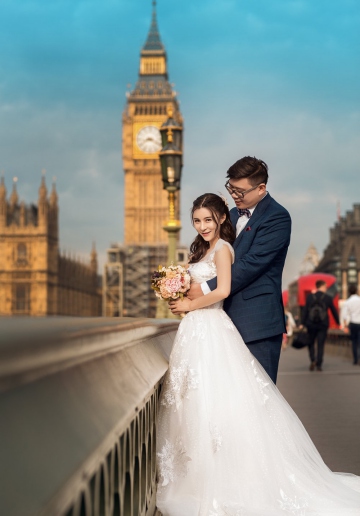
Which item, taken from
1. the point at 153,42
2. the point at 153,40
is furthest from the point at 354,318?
the point at 153,40

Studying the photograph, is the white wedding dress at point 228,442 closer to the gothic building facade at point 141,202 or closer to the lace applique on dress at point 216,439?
the lace applique on dress at point 216,439

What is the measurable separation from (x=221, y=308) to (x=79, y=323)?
1918mm

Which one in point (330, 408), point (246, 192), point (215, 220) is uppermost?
point (246, 192)

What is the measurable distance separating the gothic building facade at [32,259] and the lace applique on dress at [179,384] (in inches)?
3382

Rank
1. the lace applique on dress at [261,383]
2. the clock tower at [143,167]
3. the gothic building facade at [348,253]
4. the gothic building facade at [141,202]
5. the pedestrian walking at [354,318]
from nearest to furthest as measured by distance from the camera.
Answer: the lace applique on dress at [261,383] → the pedestrian walking at [354,318] → the gothic building facade at [348,253] → the gothic building facade at [141,202] → the clock tower at [143,167]

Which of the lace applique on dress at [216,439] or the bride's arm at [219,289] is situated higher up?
the bride's arm at [219,289]

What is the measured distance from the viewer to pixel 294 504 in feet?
10.8

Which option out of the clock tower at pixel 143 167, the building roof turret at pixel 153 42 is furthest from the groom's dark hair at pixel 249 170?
the building roof turret at pixel 153 42

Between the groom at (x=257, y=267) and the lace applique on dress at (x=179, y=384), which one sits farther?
the groom at (x=257, y=267)

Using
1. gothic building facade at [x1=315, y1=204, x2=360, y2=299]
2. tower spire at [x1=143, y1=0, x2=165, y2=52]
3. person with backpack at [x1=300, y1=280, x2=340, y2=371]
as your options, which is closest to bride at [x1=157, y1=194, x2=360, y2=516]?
person with backpack at [x1=300, y1=280, x2=340, y2=371]

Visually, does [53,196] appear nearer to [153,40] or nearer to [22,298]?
[22,298]

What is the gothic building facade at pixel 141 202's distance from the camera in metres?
99.9

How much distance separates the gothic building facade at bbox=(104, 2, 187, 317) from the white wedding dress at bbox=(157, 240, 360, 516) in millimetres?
95572

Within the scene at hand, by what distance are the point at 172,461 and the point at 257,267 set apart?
93cm
